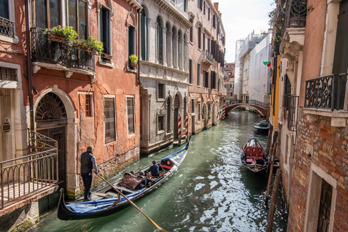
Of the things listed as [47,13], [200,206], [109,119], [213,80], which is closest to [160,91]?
[109,119]

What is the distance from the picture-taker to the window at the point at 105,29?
829 centimetres

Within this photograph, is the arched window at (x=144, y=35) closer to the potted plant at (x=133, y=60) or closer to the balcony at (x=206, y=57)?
the potted plant at (x=133, y=60)

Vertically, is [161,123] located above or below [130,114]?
below

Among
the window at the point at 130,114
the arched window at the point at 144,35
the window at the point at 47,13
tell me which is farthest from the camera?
the arched window at the point at 144,35

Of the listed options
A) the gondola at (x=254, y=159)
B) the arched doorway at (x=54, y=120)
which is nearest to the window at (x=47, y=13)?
the arched doorway at (x=54, y=120)

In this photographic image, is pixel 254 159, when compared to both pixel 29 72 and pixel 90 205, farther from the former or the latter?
pixel 29 72

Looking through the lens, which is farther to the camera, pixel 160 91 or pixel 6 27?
pixel 160 91

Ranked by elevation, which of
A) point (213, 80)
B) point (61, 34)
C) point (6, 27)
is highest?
point (213, 80)

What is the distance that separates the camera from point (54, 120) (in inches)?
248

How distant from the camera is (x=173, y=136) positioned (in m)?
15.3

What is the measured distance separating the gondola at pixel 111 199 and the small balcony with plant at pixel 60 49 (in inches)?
118

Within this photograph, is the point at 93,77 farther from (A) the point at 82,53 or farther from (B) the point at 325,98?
(B) the point at 325,98

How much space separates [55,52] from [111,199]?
12.9ft

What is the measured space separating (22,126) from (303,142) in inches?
219
